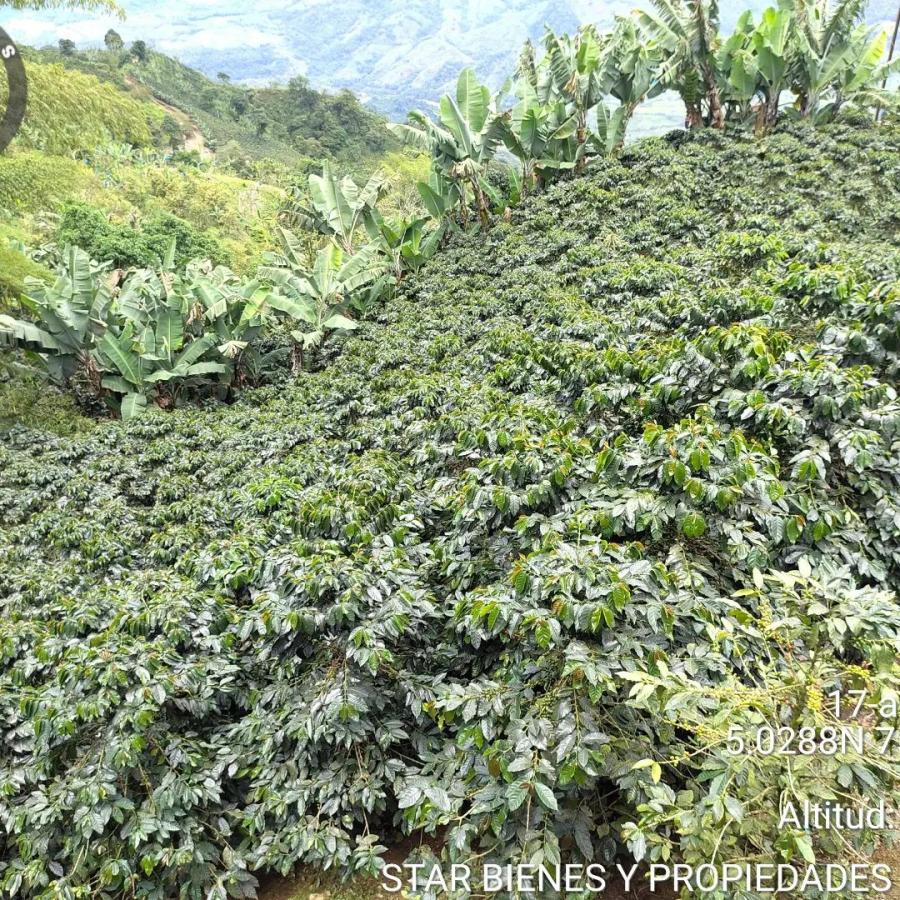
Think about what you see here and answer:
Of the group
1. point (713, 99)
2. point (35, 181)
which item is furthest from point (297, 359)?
point (35, 181)

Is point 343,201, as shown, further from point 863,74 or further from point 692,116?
point 863,74

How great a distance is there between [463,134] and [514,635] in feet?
37.0

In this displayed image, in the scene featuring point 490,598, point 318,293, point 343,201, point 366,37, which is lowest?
point 490,598

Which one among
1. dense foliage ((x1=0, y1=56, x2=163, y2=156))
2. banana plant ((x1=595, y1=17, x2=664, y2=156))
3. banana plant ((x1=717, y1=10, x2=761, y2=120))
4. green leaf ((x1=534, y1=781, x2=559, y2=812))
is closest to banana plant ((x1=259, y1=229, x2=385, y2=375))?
dense foliage ((x1=0, y1=56, x2=163, y2=156))

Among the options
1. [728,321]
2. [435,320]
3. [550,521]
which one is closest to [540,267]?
[435,320]

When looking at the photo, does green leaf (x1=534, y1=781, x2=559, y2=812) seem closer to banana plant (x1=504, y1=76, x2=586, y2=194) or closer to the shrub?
banana plant (x1=504, y1=76, x2=586, y2=194)

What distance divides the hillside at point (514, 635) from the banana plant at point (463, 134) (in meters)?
8.16

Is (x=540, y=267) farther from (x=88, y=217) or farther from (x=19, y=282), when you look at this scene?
(x=88, y=217)

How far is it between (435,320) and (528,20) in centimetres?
22185

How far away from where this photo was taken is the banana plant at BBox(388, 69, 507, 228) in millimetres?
10953

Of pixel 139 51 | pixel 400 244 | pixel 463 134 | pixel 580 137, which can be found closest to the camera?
pixel 463 134

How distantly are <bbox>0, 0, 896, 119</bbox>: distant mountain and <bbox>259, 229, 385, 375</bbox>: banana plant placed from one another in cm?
14193

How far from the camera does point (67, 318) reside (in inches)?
332

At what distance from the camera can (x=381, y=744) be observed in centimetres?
268
